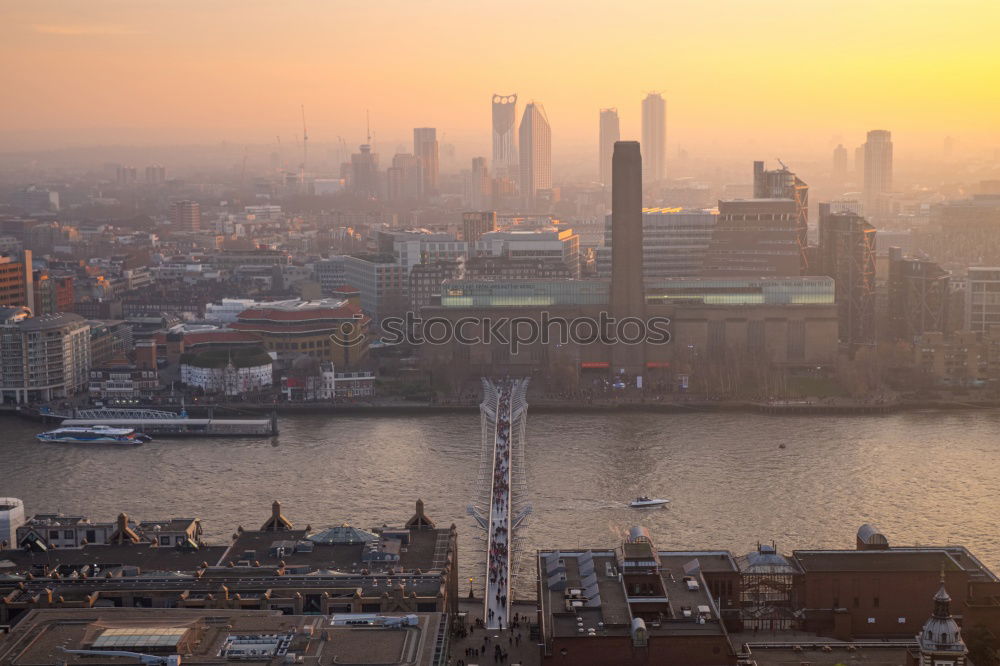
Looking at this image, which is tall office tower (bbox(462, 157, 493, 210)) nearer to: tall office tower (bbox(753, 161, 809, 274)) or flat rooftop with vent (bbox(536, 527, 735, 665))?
tall office tower (bbox(753, 161, 809, 274))

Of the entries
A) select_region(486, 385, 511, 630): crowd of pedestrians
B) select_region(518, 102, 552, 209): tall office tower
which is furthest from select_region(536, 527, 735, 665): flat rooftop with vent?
select_region(518, 102, 552, 209): tall office tower

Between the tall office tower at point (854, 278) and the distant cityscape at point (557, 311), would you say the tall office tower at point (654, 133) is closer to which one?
the distant cityscape at point (557, 311)

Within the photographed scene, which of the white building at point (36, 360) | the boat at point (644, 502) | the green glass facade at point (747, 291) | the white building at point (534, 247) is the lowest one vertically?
the boat at point (644, 502)

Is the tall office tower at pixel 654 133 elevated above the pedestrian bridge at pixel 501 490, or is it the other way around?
the tall office tower at pixel 654 133

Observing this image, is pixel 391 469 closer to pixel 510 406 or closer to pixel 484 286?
pixel 510 406

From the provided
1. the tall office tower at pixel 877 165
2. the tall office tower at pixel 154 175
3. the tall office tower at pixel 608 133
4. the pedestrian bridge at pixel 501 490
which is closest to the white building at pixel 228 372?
the pedestrian bridge at pixel 501 490

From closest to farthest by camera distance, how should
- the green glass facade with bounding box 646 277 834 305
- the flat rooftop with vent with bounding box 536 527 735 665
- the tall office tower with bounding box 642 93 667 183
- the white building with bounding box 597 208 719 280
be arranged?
1. the flat rooftop with vent with bounding box 536 527 735 665
2. the green glass facade with bounding box 646 277 834 305
3. the white building with bounding box 597 208 719 280
4. the tall office tower with bounding box 642 93 667 183
